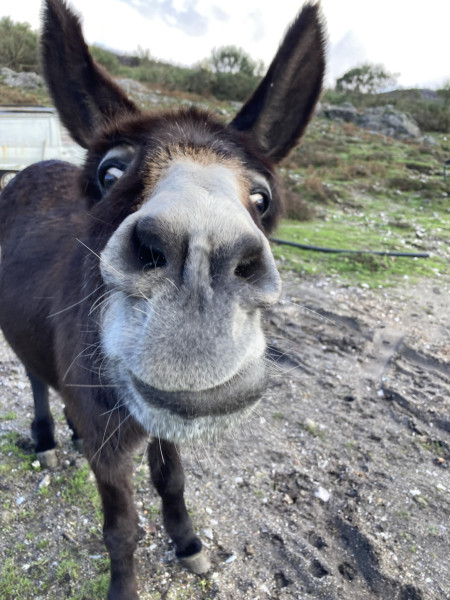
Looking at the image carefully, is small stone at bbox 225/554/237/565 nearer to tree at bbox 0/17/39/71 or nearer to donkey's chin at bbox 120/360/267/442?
donkey's chin at bbox 120/360/267/442

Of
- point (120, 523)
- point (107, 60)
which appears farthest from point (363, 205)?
point (107, 60)

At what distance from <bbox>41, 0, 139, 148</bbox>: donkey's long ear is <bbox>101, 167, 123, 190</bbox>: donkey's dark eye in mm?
513

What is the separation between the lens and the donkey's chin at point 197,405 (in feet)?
3.73

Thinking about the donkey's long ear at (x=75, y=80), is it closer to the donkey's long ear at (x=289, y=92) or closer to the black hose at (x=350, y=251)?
the donkey's long ear at (x=289, y=92)

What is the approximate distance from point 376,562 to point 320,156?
16091mm

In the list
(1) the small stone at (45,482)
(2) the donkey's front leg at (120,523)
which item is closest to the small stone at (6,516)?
(1) the small stone at (45,482)

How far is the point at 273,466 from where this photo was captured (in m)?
3.16

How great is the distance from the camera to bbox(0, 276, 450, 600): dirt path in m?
2.35

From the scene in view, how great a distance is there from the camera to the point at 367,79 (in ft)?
137

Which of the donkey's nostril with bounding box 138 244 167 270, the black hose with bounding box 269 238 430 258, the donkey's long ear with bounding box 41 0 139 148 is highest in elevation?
the donkey's long ear with bounding box 41 0 139 148

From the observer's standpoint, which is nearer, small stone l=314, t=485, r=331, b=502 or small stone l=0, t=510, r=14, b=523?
small stone l=0, t=510, r=14, b=523

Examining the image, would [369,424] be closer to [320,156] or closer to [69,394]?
[69,394]

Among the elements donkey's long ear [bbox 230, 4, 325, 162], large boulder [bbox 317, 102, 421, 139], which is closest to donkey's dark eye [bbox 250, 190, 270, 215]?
donkey's long ear [bbox 230, 4, 325, 162]

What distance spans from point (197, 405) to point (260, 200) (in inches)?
40.7
